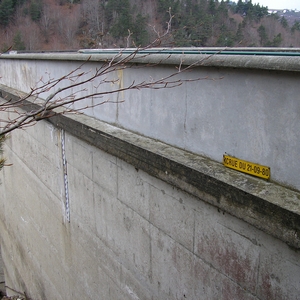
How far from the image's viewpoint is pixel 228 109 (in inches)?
113

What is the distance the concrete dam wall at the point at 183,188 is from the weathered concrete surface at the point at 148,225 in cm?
1

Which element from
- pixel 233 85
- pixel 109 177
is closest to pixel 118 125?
pixel 109 177

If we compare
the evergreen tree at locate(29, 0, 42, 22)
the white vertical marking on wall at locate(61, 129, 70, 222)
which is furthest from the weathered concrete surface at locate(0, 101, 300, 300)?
the evergreen tree at locate(29, 0, 42, 22)

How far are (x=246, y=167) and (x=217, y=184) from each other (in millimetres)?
254

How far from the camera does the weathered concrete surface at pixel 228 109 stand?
2.44 meters

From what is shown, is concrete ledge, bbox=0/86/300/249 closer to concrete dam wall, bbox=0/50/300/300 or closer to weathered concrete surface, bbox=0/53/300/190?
concrete dam wall, bbox=0/50/300/300

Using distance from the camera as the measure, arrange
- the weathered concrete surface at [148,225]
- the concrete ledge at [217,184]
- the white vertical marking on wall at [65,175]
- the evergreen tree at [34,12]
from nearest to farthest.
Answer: the concrete ledge at [217,184] → the weathered concrete surface at [148,225] → the white vertical marking on wall at [65,175] → the evergreen tree at [34,12]

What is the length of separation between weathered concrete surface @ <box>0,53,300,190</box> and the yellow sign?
→ 1.5 inches

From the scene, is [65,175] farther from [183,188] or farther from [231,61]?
[231,61]

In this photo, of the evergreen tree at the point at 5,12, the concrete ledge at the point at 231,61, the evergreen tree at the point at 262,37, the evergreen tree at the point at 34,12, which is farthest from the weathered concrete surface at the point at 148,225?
the evergreen tree at the point at 34,12

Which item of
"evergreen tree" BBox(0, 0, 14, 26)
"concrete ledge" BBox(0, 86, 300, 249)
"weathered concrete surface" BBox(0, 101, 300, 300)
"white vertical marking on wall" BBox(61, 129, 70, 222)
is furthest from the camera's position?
"evergreen tree" BBox(0, 0, 14, 26)

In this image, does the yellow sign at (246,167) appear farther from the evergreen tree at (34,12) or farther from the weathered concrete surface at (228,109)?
the evergreen tree at (34,12)

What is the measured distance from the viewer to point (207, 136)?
313 cm

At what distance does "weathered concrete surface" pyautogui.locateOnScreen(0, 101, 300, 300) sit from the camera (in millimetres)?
2543
